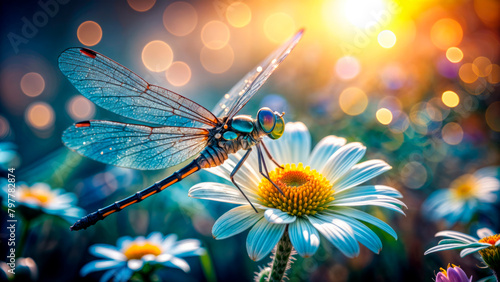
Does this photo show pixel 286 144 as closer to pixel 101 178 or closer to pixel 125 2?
pixel 101 178

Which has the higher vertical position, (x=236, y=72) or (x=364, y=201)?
(x=236, y=72)

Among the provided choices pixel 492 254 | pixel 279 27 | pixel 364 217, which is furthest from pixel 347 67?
pixel 492 254

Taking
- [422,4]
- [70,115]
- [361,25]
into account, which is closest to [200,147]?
[361,25]

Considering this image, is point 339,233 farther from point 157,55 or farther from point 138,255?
point 157,55

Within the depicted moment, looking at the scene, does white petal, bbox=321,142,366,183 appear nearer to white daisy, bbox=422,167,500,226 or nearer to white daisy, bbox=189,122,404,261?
white daisy, bbox=189,122,404,261

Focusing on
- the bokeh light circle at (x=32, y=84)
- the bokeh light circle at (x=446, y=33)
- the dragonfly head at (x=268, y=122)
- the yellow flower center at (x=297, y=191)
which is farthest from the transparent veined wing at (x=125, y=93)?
the bokeh light circle at (x=446, y=33)

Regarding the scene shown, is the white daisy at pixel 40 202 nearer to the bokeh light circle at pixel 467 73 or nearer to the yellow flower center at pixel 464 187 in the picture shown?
the yellow flower center at pixel 464 187

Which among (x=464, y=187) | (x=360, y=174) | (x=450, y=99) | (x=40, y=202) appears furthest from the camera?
(x=450, y=99)

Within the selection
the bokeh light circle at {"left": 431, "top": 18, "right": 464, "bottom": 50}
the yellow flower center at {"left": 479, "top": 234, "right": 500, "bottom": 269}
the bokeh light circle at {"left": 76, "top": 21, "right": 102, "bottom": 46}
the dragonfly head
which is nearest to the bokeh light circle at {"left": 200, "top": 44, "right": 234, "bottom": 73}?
the bokeh light circle at {"left": 76, "top": 21, "right": 102, "bottom": 46}
